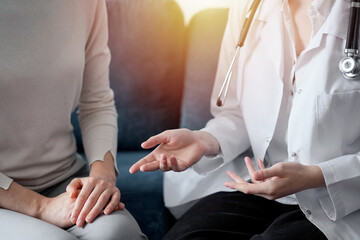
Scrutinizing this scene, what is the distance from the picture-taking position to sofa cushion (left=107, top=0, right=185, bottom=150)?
153 cm

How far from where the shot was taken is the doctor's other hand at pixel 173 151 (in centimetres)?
96

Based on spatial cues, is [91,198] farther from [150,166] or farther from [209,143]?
[209,143]

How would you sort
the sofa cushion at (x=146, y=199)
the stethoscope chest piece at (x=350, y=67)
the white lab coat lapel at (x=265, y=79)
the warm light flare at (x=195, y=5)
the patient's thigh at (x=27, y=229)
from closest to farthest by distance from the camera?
the patient's thigh at (x=27, y=229) < the stethoscope chest piece at (x=350, y=67) < the white lab coat lapel at (x=265, y=79) < the sofa cushion at (x=146, y=199) < the warm light flare at (x=195, y=5)

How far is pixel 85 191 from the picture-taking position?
96 cm

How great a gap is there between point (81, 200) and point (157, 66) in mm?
739

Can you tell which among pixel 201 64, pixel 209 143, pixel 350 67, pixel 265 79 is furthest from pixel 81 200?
pixel 201 64

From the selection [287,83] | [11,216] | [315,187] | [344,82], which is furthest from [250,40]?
[11,216]

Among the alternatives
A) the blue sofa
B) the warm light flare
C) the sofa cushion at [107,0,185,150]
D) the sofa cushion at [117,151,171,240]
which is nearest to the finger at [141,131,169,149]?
the sofa cushion at [117,151,171,240]

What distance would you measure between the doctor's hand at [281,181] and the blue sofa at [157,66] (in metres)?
0.60

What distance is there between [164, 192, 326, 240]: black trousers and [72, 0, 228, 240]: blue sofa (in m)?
0.41

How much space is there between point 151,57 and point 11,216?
0.83m

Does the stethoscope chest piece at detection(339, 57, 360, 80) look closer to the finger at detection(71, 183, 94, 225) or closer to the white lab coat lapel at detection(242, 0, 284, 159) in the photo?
the white lab coat lapel at detection(242, 0, 284, 159)

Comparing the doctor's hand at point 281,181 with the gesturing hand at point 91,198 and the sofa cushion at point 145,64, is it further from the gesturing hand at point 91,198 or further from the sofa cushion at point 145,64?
the sofa cushion at point 145,64

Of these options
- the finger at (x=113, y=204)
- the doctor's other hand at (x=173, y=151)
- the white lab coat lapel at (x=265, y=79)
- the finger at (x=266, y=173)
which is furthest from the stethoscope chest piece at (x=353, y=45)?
the finger at (x=113, y=204)
